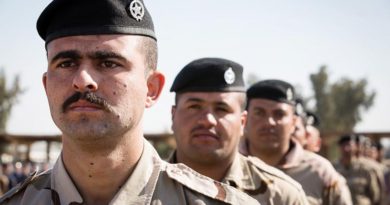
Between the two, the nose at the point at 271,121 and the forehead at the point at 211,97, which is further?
the nose at the point at 271,121

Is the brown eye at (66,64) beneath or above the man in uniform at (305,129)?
above

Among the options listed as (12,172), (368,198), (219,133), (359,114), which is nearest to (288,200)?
(219,133)

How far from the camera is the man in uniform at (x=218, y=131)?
12.8 feet

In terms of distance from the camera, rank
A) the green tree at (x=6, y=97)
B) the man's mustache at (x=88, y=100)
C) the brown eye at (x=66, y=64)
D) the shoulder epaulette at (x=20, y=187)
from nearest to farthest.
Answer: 1. the man's mustache at (x=88, y=100)
2. the brown eye at (x=66, y=64)
3. the shoulder epaulette at (x=20, y=187)
4. the green tree at (x=6, y=97)

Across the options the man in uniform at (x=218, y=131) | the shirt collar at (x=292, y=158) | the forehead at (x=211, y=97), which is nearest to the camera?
the man in uniform at (x=218, y=131)

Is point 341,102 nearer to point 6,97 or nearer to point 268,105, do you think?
point 6,97

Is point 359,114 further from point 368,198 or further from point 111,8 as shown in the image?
point 111,8

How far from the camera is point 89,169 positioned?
2.26m

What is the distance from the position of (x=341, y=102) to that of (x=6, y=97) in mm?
34530

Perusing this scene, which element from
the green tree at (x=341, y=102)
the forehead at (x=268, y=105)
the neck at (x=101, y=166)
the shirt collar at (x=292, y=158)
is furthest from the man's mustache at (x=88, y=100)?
the green tree at (x=341, y=102)

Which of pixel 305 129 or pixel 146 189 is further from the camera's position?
pixel 305 129

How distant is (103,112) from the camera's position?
2123 mm

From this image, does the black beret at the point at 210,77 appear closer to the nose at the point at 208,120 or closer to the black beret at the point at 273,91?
the nose at the point at 208,120

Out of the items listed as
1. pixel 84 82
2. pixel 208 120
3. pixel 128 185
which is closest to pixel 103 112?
pixel 84 82
